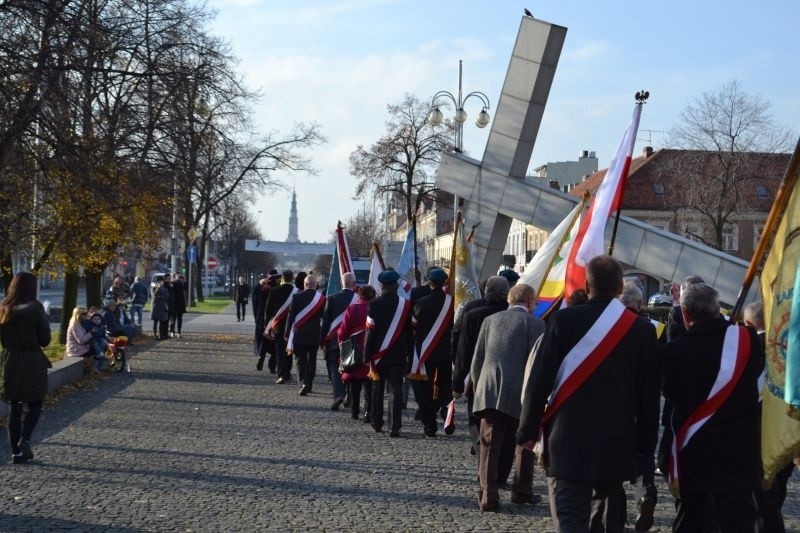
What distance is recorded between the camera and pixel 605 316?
6.08m

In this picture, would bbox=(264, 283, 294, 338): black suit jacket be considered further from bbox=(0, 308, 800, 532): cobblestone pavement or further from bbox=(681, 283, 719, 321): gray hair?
bbox=(681, 283, 719, 321): gray hair

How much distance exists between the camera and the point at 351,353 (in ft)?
45.0

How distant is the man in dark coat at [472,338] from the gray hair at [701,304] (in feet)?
11.5

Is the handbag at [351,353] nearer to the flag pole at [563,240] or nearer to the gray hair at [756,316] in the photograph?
the flag pole at [563,240]

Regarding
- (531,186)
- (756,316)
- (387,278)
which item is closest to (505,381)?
(756,316)

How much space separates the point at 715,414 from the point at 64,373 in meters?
12.9

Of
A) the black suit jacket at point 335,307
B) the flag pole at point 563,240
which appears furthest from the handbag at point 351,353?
the flag pole at point 563,240

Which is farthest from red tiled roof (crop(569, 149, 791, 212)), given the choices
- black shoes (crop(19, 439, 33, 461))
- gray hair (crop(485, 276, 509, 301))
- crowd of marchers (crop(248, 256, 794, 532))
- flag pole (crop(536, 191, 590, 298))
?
crowd of marchers (crop(248, 256, 794, 532))

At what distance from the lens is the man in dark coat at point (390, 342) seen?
12.9 m

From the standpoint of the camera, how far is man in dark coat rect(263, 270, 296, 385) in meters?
19.2

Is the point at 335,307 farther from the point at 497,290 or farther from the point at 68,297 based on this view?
the point at 68,297

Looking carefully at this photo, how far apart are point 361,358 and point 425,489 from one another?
4210 mm

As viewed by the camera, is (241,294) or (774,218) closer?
(774,218)

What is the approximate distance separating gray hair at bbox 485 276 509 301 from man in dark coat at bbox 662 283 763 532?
4108mm
